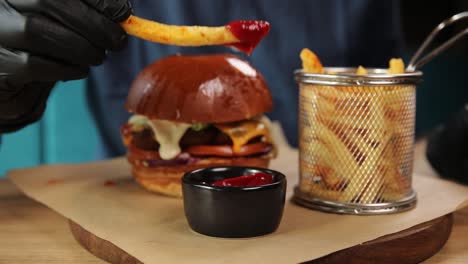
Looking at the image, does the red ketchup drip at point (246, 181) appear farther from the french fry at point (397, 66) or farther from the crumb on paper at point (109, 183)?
the crumb on paper at point (109, 183)

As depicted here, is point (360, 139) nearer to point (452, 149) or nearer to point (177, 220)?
point (177, 220)

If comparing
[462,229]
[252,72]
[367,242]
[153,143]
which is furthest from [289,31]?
[367,242]

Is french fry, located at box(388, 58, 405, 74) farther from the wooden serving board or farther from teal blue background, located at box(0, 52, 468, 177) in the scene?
teal blue background, located at box(0, 52, 468, 177)

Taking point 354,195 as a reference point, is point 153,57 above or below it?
above

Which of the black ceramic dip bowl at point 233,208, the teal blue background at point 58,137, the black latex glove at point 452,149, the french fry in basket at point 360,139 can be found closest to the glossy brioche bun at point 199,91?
the french fry in basket at point 360,139

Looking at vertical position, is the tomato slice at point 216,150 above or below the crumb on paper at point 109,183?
above

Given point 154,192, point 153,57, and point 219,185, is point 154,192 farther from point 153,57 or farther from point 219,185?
point 153,57
